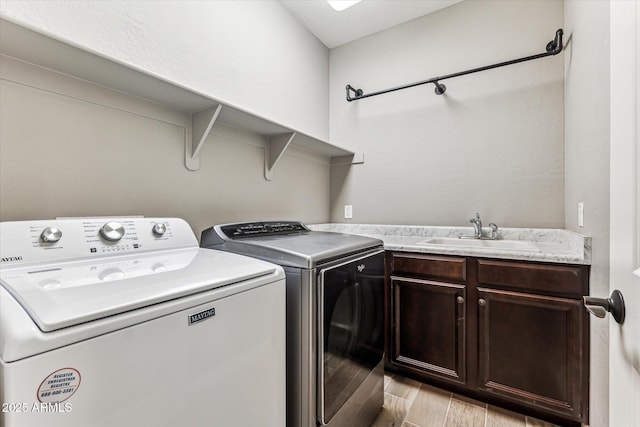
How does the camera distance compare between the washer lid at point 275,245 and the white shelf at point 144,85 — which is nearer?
the white shelf at point 144,85

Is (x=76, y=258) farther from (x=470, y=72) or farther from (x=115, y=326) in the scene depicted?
(x=470, y=72)

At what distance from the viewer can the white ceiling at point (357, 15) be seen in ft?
7.30

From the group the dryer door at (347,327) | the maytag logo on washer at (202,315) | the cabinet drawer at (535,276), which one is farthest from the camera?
the cabinet drawer at (535,276)

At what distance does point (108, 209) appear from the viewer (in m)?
1.25

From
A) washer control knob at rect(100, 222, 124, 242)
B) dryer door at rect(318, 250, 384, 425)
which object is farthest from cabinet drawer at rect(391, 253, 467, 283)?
washer control knob at rect(100, 222, 124, 242)

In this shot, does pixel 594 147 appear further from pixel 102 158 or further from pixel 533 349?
pixel 102 158

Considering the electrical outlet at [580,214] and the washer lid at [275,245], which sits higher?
the electrical outlet at [580,214]

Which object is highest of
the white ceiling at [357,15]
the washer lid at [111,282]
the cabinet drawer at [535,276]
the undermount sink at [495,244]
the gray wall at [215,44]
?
Result: the white ceiling at [357,15]

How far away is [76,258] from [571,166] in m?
2.41

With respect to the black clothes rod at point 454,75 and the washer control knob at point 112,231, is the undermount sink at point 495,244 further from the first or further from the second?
the washer control knob at point 112,231

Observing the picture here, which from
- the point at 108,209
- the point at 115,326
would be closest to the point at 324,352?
the point at 115,326

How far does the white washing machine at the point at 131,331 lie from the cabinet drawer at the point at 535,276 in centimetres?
121

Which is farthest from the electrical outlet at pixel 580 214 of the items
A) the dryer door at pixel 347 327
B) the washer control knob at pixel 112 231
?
the washer control knob at pixel 112 231

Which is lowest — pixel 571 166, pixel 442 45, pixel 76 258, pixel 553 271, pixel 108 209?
pixel 553 271
